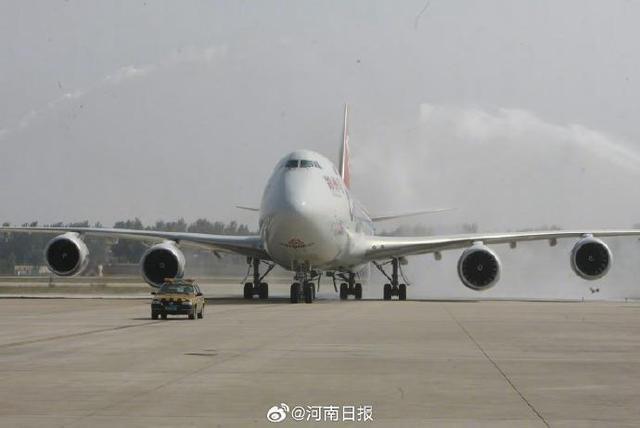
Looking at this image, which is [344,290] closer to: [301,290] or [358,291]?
[358,291]

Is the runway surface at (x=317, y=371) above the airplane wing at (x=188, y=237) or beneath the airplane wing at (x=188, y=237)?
beneath

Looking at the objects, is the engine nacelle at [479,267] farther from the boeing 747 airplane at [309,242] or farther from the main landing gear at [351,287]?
the main landing gear at [351,287]

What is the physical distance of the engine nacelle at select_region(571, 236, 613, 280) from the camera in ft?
147

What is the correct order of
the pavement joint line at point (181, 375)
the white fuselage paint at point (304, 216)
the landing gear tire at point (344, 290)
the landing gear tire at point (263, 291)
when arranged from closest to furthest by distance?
the pavement joint line at point (181, 375), the white fuselage paint at point (304, 216), the landing gear tire at point (263, 291), the landing gear tire at point (344, 290)

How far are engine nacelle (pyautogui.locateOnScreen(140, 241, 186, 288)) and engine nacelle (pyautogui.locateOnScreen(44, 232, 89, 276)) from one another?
2688 mm

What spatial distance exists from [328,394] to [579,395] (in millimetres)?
2978

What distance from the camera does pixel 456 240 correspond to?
1772 inches

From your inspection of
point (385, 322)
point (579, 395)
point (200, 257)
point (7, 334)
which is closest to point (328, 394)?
point (579, 395)

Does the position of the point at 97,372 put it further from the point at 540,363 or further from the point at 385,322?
the point at 385,322

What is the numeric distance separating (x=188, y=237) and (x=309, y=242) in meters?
6.47

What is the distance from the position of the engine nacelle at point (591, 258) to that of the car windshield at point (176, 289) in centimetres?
1942

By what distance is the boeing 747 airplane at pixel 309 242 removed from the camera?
132 feet

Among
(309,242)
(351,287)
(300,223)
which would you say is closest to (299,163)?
(300,223)

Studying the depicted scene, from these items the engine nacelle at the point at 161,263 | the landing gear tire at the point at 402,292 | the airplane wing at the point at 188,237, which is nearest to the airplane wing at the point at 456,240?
the landing gear tire at the point at 402,292
